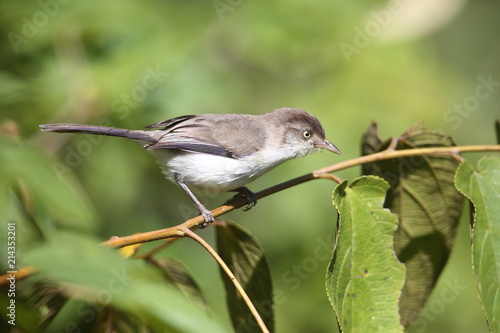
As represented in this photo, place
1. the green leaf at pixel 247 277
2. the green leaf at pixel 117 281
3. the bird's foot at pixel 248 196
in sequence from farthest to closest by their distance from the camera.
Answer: the bird's foot at pixel 248 196, the green leaf at pixel 247 277, the green leaf at pixel 117 281

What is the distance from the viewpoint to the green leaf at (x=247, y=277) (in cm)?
247

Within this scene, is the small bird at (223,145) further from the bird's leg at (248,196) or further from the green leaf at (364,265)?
the green leaf at (364,265)

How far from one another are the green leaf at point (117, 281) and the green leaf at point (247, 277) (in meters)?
1.33

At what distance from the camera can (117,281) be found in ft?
3.80

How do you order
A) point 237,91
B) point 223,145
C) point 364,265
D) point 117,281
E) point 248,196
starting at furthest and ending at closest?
point 237,91 → point 223,145 → point 248,196 → point 364,265 → point 117,281

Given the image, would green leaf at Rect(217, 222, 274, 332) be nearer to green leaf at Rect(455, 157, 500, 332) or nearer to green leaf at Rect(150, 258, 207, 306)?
green leaf at Rect(150, 258, 207, 306)

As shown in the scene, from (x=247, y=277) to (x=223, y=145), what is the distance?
1377mm

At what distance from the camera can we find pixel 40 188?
118 centimetres

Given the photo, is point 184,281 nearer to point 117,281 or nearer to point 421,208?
point 421,208

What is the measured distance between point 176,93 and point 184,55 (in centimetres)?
32

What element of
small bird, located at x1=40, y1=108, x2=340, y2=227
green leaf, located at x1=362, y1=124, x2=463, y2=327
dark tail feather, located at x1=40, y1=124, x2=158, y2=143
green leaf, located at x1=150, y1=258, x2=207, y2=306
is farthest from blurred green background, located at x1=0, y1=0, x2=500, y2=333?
green leaf, located at x1=362, y1=124, x2=463, y2=327

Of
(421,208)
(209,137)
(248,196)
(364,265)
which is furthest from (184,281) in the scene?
(209,137)

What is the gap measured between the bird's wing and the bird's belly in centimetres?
6

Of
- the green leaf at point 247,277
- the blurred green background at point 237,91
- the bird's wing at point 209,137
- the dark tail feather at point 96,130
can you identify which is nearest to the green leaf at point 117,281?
the green leaf at point 247,277
